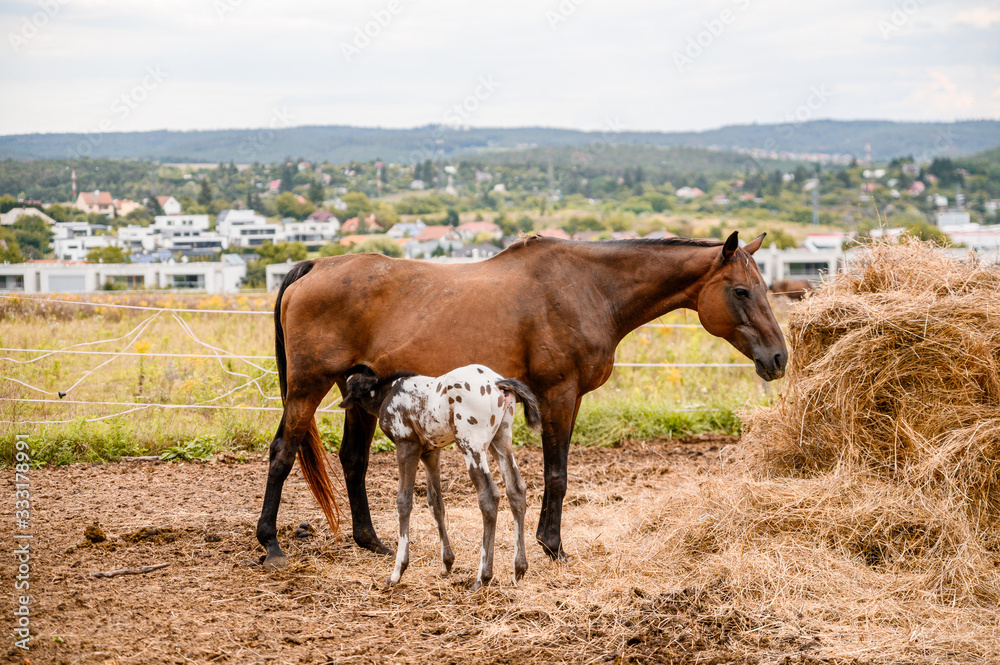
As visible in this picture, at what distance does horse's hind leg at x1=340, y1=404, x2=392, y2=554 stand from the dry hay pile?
218cm

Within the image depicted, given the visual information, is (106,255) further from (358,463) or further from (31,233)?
(358,463)

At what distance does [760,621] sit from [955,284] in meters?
2.86

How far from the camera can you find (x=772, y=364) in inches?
190

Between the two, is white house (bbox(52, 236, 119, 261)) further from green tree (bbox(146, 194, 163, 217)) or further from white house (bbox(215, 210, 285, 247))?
white house (bbox(215, 210, 285, 247))

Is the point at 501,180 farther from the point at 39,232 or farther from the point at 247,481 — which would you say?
the point at 247,481

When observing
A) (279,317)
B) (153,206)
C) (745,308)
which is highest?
(153,206)

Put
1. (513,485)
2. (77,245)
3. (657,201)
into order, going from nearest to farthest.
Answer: (513,485)
(77,245)
(657,201)

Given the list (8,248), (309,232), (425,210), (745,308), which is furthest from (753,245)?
(425,210)

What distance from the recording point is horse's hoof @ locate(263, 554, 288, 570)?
188 inches

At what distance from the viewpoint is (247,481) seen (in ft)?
22.7

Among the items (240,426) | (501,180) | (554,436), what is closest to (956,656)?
(554,436)

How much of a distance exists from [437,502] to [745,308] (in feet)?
7.86

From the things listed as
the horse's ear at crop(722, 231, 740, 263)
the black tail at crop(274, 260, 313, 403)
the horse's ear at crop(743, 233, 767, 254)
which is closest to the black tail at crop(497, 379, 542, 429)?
the horse's ear at crop(722, 231, 740, 263)

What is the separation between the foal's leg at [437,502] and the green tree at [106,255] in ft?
53.3
